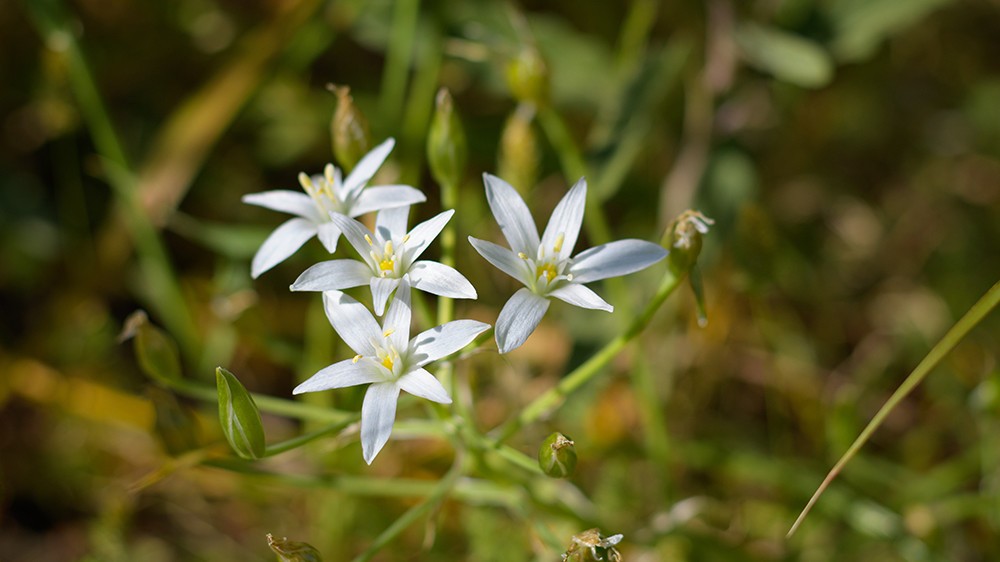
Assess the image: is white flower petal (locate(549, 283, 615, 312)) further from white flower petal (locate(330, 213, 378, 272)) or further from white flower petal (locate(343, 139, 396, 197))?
white flower petal (locate(343, 139, 396, 197))

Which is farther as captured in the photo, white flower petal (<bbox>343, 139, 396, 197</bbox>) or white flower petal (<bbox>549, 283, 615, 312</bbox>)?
white flower petal (<bbox>343, 139, 396, 197</bbox>)

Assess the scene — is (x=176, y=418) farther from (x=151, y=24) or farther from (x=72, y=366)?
(x=151, y=24)

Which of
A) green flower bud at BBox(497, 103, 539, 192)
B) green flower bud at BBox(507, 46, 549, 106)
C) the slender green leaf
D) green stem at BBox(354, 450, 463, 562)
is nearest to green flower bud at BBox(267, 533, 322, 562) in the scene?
green stem at BBox(354, 450, 463, 562)

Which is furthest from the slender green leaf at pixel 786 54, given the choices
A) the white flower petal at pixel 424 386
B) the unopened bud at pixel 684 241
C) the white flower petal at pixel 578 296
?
the white flower petal at pixel 424 386

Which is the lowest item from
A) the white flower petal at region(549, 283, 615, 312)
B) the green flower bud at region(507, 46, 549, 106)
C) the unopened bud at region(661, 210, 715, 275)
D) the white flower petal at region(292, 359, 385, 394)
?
the white flower petal at region(292, 359, 385, 394)

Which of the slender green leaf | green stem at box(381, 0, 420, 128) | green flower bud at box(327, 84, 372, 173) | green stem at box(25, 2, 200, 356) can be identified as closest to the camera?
green flower bud at box(327, 84, 372, 173)

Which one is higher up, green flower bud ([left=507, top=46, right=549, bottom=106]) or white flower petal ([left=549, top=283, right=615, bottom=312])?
green flower bud ([left=507, top=46, right=549, bottom=106])

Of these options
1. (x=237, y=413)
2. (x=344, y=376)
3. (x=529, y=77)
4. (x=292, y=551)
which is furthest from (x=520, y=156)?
(x=292, y=551)

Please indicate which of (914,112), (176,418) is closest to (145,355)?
(176,418)
